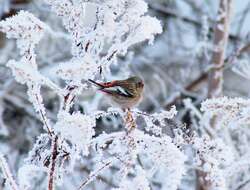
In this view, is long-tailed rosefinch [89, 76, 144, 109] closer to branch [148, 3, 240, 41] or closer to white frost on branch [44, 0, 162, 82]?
white frost on branch [44, 0, 162, 82]

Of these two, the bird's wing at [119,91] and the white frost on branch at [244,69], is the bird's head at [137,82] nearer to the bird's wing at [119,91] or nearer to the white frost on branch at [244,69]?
the bird's wing at [119,91]

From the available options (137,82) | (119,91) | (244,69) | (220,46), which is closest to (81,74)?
(119,91)

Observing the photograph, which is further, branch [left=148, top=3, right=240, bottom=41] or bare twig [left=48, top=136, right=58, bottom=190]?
branch [left=148, top=3, right=240, bottom=41]

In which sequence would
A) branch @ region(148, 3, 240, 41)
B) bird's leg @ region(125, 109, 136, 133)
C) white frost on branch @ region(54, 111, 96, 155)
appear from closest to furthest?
white frost on branch @ region(54, 111, 96, 155) < bird's leg @ region(125, 109, 136, 133) < branch @ region(148, 3, 240, 41)

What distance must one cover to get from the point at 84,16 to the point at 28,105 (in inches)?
150

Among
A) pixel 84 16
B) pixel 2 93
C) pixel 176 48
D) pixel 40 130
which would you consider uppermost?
pixel 84 16

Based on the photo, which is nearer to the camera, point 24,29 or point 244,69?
point 24,29

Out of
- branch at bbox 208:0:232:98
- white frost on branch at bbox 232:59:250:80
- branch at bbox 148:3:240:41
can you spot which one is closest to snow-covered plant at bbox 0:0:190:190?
white frost on branch at bbox 232:59:250:80

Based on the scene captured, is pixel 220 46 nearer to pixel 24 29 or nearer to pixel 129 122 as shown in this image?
pixel 129 122

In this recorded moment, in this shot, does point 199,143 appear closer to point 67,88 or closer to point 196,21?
point 67,88

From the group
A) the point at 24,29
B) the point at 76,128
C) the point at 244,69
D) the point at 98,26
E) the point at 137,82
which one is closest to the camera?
the point at 76,128

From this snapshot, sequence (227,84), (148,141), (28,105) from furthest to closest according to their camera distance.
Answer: (227,84), (28,105), (148,141)

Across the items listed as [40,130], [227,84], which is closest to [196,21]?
A: [227,84]

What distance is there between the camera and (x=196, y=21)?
633 cm
